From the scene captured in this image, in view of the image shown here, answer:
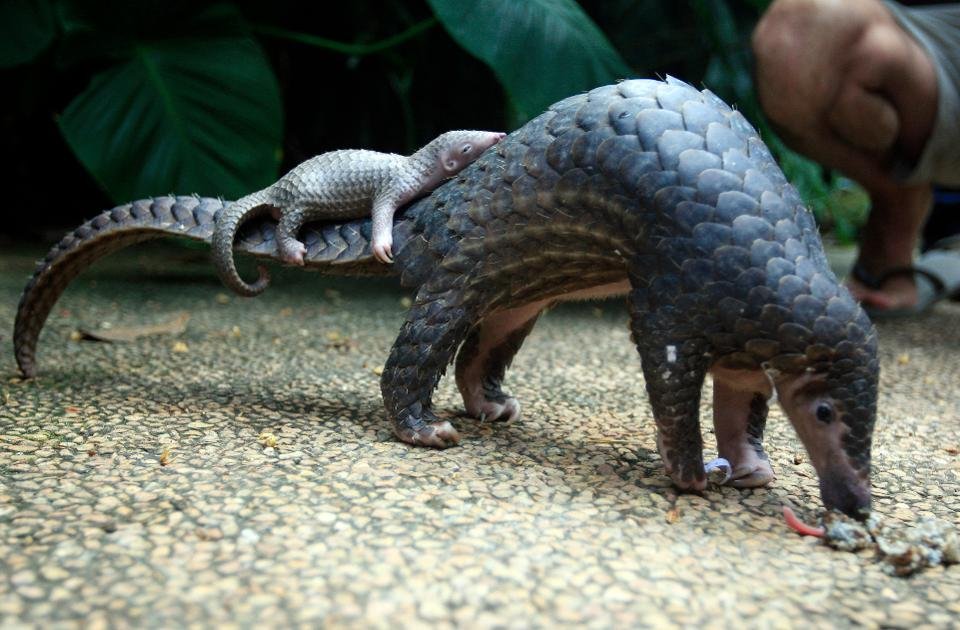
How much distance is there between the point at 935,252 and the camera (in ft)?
15.4

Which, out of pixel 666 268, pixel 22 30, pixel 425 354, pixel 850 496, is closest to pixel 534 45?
pixel 425 354

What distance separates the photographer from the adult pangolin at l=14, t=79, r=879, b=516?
5.11ft

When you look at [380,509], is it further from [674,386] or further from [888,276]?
[888,276]

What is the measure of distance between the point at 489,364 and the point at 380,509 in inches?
28.7

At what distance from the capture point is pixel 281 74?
4961mm

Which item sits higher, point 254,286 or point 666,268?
point 666,268

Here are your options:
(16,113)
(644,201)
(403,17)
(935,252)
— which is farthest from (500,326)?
(16,113)

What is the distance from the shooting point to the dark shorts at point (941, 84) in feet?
11.6

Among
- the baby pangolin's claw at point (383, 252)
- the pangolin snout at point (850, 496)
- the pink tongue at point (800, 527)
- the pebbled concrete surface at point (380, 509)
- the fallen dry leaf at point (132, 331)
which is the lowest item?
the fallen dry leaf at point (132, 331)

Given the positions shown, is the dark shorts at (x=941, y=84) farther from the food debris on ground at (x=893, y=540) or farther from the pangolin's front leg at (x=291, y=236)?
the pangolin's front leg at (x=291, y=236)

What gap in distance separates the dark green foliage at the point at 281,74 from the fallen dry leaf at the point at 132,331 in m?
0.60

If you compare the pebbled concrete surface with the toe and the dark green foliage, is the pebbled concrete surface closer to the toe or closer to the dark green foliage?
the toe

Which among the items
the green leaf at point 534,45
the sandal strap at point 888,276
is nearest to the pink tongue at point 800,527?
the green leaf at point 534,45

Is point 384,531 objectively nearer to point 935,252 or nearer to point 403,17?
point 403,17
